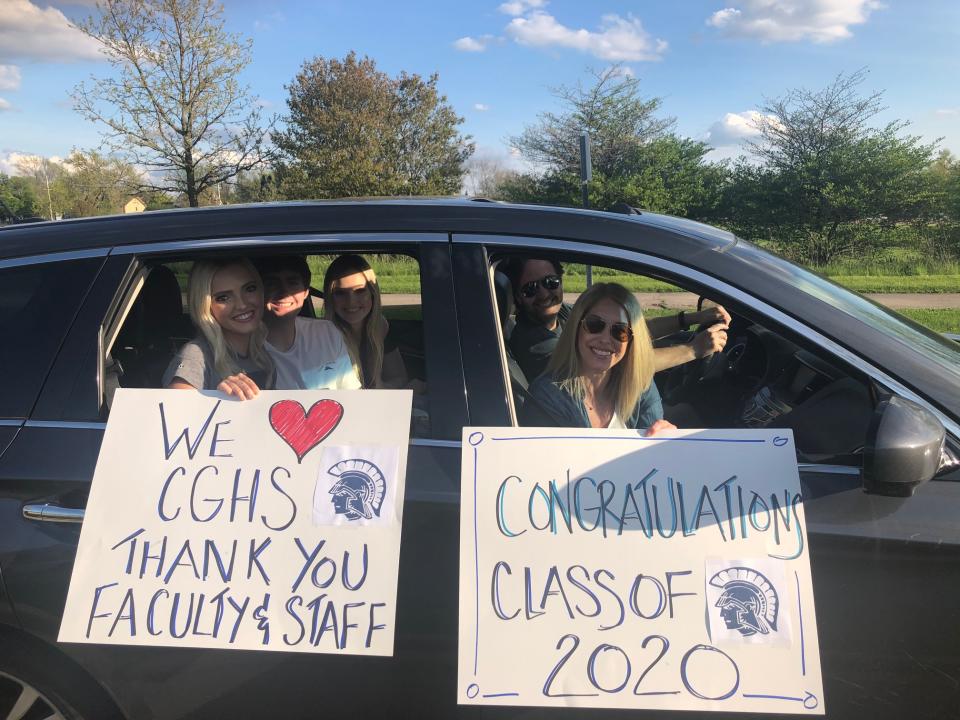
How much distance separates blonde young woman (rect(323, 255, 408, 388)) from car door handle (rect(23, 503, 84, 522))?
3.61ft

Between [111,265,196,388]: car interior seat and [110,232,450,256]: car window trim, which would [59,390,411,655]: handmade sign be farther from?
[111,265,196,388]: car interior seat

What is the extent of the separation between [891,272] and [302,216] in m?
17.4

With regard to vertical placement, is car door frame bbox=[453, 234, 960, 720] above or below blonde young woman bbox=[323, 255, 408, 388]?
below

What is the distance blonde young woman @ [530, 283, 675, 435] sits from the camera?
2.04 m

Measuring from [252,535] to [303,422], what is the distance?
0.93 ft

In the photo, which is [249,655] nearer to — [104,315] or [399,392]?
[399,392]

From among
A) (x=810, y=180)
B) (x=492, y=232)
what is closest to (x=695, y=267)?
(x=492, y=232)

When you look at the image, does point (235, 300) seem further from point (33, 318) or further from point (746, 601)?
point (746, 601)

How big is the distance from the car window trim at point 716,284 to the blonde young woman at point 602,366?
32 centimetres

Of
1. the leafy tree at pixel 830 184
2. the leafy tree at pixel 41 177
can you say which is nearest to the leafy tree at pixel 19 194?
the leafy tree at pixel 41 177

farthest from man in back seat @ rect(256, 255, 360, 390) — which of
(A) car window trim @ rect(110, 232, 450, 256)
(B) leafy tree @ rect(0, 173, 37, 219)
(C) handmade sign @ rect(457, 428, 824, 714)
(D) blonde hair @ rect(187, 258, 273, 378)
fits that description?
(B) leafy tree @ rect(0, 173, 37, 219)

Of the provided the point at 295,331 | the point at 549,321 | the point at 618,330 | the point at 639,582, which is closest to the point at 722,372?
the point at 549,321

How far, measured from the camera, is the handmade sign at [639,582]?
1525 millimetres

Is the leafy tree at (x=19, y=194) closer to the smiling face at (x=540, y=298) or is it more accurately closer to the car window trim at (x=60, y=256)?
the smiling face at (x=540, y=298)
